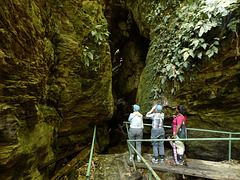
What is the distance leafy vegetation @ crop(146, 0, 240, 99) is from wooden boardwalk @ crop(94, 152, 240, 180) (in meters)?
3.15

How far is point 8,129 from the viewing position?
229cm

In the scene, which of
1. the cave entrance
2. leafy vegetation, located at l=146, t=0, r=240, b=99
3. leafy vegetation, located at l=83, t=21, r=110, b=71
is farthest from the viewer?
the cave entrance

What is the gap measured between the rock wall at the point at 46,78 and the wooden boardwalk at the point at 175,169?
217cm

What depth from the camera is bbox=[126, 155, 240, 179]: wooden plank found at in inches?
139

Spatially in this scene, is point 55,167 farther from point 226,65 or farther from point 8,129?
point 226,65

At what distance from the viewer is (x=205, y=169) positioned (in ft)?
12.7

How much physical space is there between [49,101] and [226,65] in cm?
658

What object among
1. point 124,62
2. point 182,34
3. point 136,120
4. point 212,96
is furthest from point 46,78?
point 124,62

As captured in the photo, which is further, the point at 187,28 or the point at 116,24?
the point at 116,24

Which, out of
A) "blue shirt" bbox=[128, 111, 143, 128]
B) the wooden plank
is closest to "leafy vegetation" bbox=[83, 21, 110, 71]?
"blue shirt" bbox=[128, 111, 143, 128]

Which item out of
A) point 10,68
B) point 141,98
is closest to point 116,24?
point 141,98

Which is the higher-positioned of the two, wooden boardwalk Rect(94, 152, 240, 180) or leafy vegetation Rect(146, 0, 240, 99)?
leafy vegetation Rect(146, 0, 240, 99)

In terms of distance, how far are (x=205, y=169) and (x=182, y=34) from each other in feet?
17.3

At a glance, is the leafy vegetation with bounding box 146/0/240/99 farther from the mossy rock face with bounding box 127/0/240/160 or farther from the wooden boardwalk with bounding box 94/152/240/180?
the wooden boardwalk with bounding box 94/152/240/180
